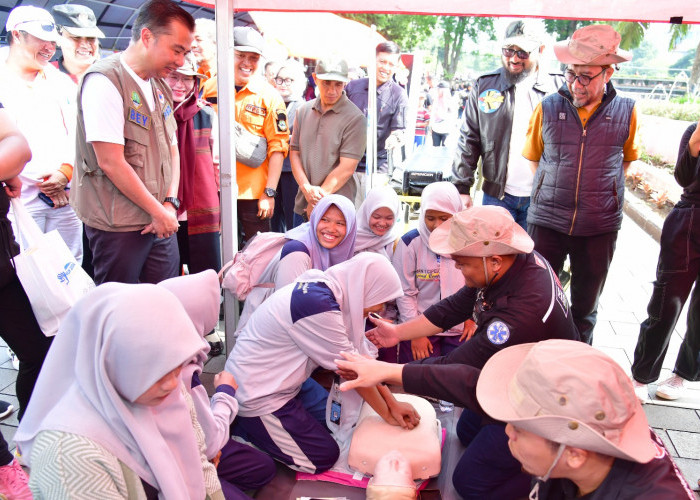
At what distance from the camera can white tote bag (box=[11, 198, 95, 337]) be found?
2.21m

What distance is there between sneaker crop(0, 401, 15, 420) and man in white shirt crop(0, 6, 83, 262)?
3.65 ft

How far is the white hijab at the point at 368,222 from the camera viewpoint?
366 centimetres

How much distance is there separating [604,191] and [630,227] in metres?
5.70

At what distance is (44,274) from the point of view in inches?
87.4

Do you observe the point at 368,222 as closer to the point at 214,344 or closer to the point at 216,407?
the point at 214,344

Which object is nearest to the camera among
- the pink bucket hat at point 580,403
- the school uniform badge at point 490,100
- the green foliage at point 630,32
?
the pink bucket hat at point 580,403

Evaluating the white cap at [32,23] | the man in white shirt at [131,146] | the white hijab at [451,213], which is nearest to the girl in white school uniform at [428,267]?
the white hijab at [451,213]

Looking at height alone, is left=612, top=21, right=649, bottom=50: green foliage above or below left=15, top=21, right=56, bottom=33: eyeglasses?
above

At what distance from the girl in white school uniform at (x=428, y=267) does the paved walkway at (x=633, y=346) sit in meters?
1.26

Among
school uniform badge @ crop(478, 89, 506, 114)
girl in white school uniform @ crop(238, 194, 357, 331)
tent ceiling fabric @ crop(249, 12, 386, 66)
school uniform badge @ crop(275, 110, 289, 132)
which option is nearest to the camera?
girl in white school uniform @ crop(238, 194, 357, 331)

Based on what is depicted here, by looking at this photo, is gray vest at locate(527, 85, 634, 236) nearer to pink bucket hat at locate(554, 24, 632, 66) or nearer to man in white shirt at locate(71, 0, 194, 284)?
pink bucket hat at locate(554, 24, 632, 66)

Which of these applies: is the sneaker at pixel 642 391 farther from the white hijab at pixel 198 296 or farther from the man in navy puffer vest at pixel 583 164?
the white hijab at pixel 198 296

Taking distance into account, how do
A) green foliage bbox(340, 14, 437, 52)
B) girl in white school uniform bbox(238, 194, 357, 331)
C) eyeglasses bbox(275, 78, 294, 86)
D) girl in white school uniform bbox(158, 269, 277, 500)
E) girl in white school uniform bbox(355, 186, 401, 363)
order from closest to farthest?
girl in white school uniform bbox(158, 269, 277, 500) → girl in white school uniform bbox(238, 194, 357, 331) → girl in white school uniform bbox(355, 186, 401, 363) → eyeglasses bbox(275, 78, 294, 86) → green foliage bbox(340, 14, 437, 52)

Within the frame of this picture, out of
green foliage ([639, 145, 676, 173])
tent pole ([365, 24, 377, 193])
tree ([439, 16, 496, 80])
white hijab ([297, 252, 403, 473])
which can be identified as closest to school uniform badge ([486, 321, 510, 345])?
white hijab ([297, 252, 403, 473])
